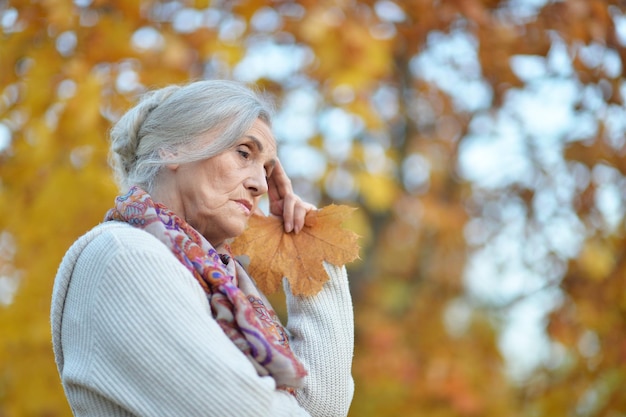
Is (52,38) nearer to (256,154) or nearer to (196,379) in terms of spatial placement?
(256,154)

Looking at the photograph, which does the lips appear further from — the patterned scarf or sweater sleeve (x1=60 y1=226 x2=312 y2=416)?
sweater sleeve (x1=60 y1=226 x2=312 y2=416)

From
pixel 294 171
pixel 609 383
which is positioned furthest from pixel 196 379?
pixel 294 171

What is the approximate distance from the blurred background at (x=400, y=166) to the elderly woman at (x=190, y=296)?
38cm

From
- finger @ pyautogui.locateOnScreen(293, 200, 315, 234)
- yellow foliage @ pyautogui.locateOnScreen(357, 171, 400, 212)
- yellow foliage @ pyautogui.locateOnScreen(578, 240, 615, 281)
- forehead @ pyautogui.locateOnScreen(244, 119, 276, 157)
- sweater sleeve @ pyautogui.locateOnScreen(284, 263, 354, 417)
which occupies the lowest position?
yellow foliage @ pyautogui.locateOnScreen(578, 240, 615, 281)

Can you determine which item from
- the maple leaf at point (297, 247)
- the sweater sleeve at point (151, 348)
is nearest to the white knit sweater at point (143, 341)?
the sweater sleeve at point (151, 348)

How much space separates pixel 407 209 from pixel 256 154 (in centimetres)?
604

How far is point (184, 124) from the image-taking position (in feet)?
6.68

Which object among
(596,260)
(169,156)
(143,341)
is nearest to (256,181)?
(169,156)

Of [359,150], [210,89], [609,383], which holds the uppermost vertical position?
[210,89]

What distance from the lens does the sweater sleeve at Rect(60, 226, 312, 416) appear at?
1.65 meters

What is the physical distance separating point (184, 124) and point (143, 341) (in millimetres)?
573

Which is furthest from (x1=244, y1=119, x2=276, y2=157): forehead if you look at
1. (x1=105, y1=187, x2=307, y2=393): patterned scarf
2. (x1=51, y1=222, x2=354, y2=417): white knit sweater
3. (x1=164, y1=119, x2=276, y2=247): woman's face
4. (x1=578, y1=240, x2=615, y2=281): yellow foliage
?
(x1=578, y1=240, x2=615, y2=281): yellow foliage

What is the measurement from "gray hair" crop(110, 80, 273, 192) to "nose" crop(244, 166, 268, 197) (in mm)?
87

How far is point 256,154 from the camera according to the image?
83.0 inches
